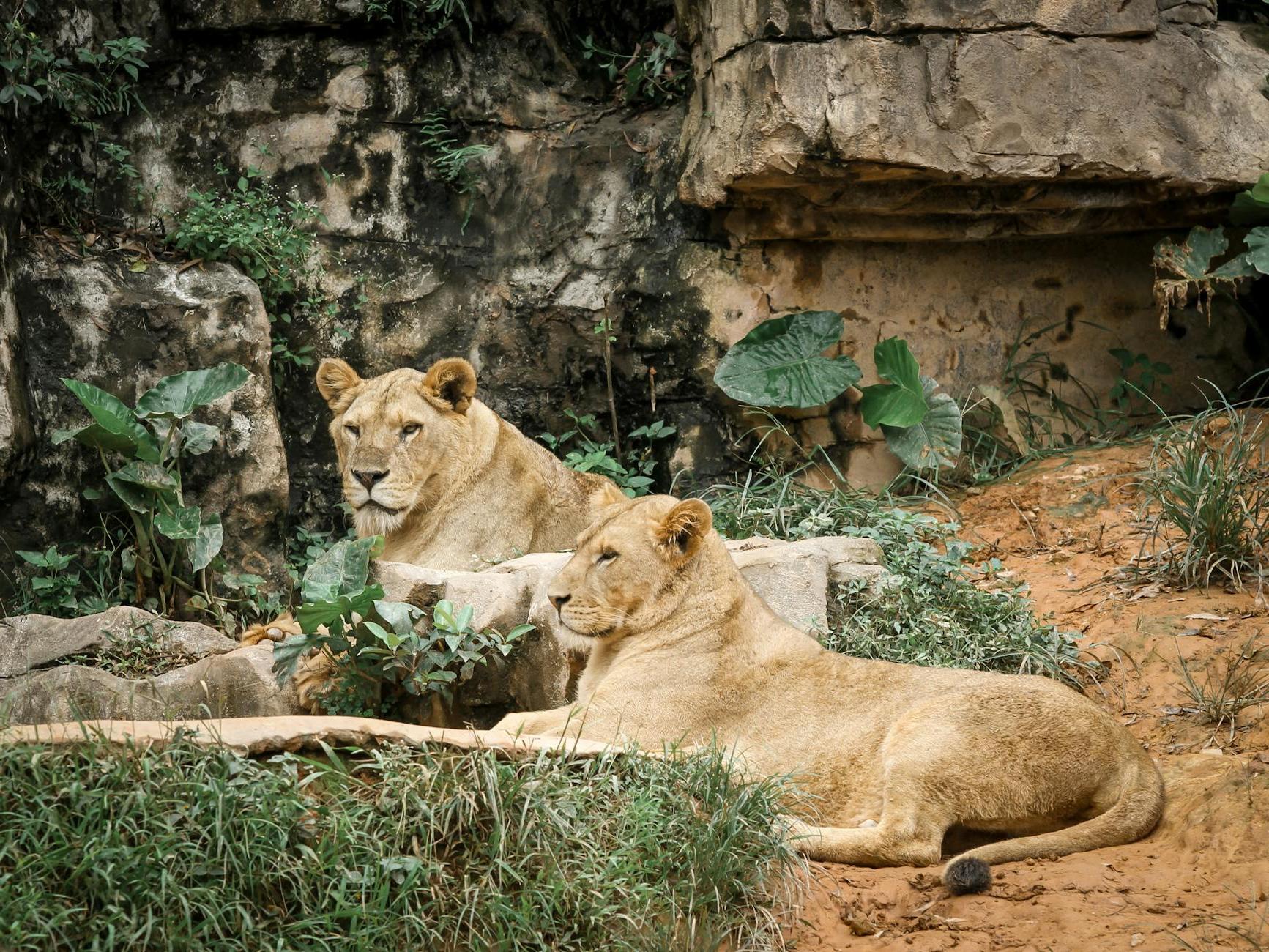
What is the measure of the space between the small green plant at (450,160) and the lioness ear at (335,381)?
7.74 feet

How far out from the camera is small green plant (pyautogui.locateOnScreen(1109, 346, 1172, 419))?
11.6m

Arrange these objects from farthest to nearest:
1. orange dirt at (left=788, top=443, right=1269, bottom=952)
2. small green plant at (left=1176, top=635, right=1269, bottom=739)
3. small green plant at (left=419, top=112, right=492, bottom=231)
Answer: small green plant at (left=419, top=112, right=492, bottom=231), small green plant at (left=1176, top=635, right=1269, bottom=739), orange dirt at (left=788, top=443, right=1269, bottom=952)

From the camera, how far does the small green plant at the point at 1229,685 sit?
7.29m

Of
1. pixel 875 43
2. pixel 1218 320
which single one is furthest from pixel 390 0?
pixel 1218 320

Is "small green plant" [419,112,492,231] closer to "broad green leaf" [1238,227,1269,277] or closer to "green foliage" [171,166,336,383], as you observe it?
"green foliage" [171,166,336,383]

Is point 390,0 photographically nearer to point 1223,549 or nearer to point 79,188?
point 79,188

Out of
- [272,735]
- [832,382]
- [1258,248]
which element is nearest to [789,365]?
[832,382]

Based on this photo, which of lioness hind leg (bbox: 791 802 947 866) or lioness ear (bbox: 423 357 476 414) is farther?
lioness ear (bbox: 423 357 476 414)

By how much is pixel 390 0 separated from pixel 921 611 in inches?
254

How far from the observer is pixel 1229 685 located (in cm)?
743

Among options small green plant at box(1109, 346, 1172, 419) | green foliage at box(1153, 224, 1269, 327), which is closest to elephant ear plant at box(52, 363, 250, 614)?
green foliage at box(1153, 224, 1269, 327)

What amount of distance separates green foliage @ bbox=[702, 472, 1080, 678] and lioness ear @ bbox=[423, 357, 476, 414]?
251 centimetres

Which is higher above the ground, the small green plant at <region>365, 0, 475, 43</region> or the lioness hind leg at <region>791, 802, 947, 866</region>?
the small green plant at <region>365, 0, 475, 43</region>

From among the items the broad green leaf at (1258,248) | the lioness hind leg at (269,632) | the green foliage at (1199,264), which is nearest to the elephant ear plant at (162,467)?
the lioness hind leg at (269,632)
